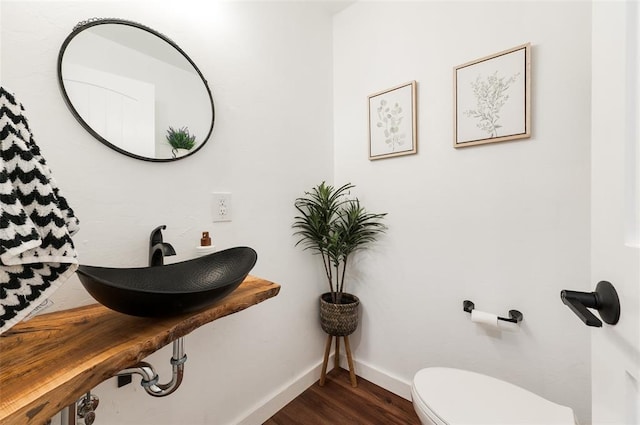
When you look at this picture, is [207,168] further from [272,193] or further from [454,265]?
[454,265]

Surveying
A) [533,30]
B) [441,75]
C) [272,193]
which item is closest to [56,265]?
[272,193]

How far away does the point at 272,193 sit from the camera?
56.4 inches

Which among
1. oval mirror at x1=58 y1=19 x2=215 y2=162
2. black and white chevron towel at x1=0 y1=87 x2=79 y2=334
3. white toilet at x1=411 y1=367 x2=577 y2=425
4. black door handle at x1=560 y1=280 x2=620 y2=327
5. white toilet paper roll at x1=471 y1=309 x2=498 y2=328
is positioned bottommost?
white toilet at x1=411 y1=367 x2=577 y2=425

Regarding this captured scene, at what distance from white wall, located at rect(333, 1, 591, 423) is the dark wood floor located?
0.33 ft

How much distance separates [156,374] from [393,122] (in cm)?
154

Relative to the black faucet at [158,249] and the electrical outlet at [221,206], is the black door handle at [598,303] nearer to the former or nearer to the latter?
the black faucet at [158,249]

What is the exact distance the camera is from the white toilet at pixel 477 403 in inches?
34.0

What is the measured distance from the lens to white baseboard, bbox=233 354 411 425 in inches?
53.4

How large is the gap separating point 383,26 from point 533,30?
2.55 ft

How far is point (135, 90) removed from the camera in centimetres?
97

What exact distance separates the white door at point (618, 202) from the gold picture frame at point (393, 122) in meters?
0.99

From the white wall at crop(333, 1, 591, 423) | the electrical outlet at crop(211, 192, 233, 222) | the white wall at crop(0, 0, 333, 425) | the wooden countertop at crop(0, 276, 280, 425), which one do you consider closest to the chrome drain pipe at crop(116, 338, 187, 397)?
the wooden countertop at crop(0, 276, 280, 425)

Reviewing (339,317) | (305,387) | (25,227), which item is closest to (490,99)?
(339,317)

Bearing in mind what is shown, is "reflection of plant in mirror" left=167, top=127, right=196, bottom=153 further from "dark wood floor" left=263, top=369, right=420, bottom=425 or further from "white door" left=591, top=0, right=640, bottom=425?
"dark wood floor" left=263, top=369, right=420, bottom=425
